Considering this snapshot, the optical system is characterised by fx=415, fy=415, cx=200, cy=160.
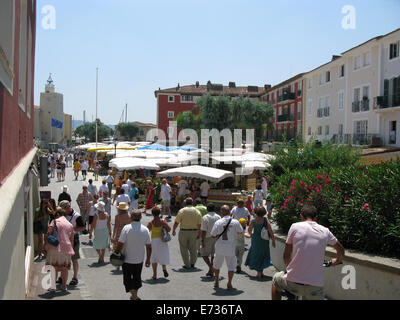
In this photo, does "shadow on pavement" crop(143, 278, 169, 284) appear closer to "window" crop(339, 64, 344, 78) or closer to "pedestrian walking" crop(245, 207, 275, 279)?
"pedestrian walking" crop(245, 207, 275, 279)

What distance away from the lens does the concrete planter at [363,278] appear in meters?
5.88

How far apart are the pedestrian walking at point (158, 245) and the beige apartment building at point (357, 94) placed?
17085 millimetres

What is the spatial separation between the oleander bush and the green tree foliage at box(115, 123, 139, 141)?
84207 millimetres

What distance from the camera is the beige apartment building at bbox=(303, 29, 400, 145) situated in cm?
2889

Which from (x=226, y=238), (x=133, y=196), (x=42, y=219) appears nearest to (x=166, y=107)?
(x=133, y=196)

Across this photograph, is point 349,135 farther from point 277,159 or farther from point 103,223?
point 103,223

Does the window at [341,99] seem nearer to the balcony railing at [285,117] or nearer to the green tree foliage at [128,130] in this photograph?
the balcony railing at [285,117]

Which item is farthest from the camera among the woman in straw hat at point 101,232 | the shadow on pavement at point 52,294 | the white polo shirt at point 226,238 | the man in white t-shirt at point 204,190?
the man in white t-shirt at point 204,190

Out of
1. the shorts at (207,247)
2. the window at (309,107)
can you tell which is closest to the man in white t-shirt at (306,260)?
the shorts at (207,247)

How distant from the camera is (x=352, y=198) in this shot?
7246mm

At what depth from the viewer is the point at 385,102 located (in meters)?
28.9

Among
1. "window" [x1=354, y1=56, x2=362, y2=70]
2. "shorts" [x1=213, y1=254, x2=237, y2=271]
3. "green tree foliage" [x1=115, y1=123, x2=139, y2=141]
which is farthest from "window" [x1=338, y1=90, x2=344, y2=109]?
"green tree foliage" [x1=115, y1=123, x2=139, y2=141]

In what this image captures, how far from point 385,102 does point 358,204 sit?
2455cm

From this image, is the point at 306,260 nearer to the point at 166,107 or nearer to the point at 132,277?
the point at 132,277
